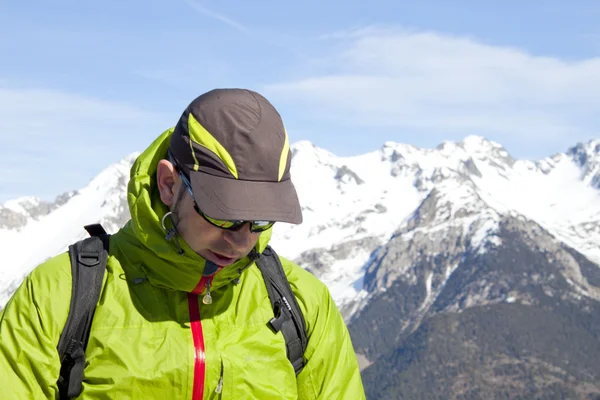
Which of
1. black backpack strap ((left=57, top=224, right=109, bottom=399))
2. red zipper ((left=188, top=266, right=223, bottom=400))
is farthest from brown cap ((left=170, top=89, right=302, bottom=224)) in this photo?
black backpack strap ((left=57, top=224, right=109, bottom=399))

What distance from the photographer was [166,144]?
773cm

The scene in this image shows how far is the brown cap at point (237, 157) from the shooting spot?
673cm

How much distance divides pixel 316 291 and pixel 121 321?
6.61ft

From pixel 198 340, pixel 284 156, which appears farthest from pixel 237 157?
pixel 198 340

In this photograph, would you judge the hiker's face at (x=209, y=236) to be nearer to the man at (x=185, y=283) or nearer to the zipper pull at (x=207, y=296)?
the man at (x=185, y=283)

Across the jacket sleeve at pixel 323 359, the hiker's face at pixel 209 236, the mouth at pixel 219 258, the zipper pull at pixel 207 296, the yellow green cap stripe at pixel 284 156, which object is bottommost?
the jacket sleeve at pixel 323 359

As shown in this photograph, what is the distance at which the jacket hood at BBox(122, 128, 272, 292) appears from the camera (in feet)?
23.3

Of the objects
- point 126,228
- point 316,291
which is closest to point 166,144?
point 126,228

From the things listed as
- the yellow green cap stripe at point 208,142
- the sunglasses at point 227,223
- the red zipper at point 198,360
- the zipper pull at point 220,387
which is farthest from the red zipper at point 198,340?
the yellow green cap stripe at point 208,142

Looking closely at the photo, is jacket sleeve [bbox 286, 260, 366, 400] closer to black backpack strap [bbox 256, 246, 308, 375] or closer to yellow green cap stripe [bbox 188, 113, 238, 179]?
black backpack strap [bbox 256, 246, 308, 375]

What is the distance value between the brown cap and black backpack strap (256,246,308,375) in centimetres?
129

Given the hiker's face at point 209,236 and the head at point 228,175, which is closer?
the head at point 228,175

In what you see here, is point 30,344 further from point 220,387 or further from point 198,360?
point 220,387

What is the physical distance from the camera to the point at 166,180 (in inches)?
287
